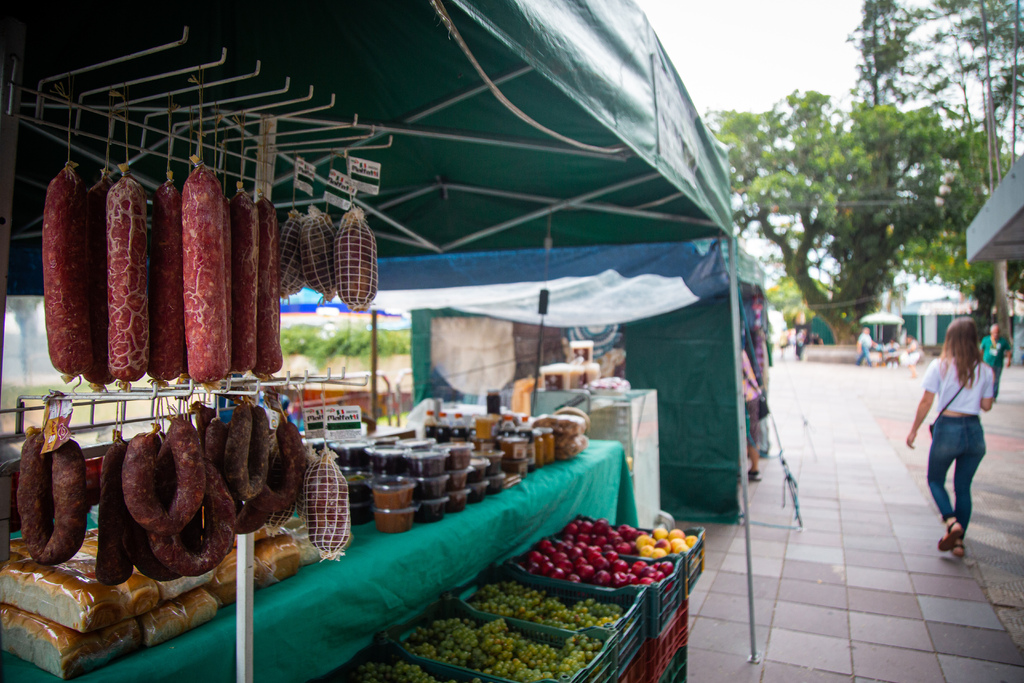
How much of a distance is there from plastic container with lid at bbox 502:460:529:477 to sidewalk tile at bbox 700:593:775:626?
5.90 feet

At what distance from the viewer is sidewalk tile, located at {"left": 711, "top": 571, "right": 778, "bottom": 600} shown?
177 inches

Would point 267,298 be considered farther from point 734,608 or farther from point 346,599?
point 734,608

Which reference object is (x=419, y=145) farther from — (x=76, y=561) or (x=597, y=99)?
(x=76, y=561)

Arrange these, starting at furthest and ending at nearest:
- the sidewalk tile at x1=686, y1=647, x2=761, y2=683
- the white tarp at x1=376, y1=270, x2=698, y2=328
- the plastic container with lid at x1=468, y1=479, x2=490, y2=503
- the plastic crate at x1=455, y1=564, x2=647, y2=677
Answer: the white tarp at x1=376, y1=270, x2=698, y2=328 < the sidewalk tile at x1=686, y1=647, x2=761, y2=683 < the plastic container with lid at x1=468, y1=479, x2=490, y2=503 < the plastic crate at x1=455, y1=564, x2=647, y2=677

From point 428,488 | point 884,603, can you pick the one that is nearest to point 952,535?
point 884,603

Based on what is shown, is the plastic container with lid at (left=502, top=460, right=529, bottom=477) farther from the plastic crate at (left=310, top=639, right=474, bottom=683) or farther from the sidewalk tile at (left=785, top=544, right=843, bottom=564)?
the sidewalk tile at (left=785, top=544, right=843, bottom=564)

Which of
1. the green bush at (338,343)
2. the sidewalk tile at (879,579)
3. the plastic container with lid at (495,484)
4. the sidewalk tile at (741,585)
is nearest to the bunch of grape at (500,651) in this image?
the plastic container with lid at (495,484)

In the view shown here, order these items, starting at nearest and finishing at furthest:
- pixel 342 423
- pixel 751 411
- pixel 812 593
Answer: pixel 342 423 < pixel 812 593 < pixel 751 411

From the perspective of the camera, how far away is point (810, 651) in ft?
11.9

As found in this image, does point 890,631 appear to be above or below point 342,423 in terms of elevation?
below

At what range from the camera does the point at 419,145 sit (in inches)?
135

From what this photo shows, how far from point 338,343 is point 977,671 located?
17.8m

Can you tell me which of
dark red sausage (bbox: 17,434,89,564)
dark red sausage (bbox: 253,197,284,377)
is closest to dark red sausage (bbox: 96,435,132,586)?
dark red sausage (bbox: 17,434,89,564)

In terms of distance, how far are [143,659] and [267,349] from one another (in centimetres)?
85
